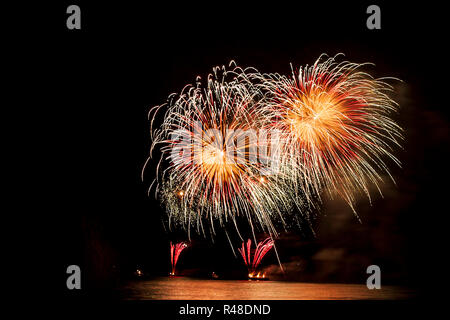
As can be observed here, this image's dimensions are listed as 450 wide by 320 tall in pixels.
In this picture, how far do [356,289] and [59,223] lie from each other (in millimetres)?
9892

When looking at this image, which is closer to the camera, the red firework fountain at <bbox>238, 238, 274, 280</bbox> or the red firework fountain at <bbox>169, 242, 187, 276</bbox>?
the red firework fountain at <bbox>238, 238, 274, 280</bbox>

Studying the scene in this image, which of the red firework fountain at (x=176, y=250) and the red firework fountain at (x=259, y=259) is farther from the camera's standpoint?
the red firework fountain at (x=176, y=250)

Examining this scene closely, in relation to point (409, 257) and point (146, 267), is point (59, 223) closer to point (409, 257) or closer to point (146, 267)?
point (409, 257)

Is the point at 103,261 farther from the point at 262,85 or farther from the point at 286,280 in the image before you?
the point at 286,280

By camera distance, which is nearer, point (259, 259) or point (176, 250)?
point (259, 259)

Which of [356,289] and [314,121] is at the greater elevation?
[314,121]

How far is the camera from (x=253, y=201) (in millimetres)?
16344

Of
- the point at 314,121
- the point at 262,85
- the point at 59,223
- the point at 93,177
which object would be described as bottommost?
the point at 59,223

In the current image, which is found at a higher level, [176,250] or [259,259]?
[259,259]

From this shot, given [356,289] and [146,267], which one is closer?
[356,289]
